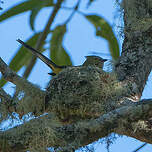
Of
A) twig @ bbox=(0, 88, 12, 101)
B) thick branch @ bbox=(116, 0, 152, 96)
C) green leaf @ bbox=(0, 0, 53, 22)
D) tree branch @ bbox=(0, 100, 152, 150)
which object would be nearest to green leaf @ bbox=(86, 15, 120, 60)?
thick branch @ bbox=(116, 0, 152, 96)

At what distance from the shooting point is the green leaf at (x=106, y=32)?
15.9ft

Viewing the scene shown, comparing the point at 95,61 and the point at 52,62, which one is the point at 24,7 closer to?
the point at 52,62

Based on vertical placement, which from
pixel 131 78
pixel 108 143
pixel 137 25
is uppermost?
pixel 137 25

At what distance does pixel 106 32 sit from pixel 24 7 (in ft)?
2.74

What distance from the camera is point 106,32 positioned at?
4949mm

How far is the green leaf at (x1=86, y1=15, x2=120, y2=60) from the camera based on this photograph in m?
4.86

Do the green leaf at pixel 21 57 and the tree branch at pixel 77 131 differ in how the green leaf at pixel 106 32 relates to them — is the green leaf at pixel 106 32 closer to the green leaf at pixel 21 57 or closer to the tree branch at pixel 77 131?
the green leaf at pixel 21 57

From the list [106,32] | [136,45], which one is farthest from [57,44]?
[136,45]

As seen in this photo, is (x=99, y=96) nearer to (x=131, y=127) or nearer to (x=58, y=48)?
(x=131, y=127)

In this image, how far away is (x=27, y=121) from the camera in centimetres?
357

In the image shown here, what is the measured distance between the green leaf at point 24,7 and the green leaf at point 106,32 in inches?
17.8

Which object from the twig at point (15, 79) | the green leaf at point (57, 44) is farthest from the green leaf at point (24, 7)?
the twig at point (15, 79)

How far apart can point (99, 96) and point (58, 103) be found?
0.33 metres

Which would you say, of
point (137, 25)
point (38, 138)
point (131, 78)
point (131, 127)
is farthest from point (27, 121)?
point (137, 25)
